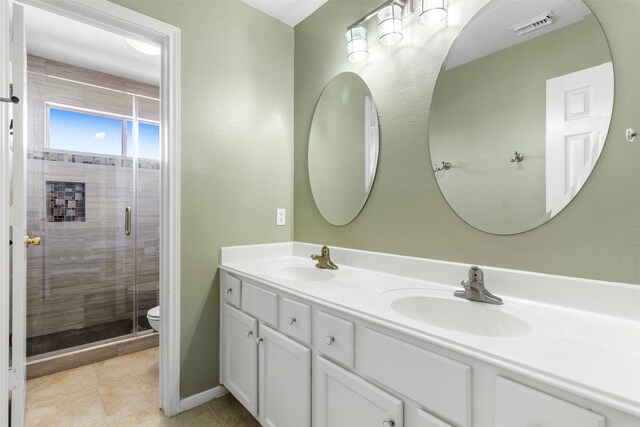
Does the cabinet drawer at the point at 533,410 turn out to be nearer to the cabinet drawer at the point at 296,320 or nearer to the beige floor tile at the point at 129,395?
the cabinet drawer at the point at 296,320

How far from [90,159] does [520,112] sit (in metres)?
3.07

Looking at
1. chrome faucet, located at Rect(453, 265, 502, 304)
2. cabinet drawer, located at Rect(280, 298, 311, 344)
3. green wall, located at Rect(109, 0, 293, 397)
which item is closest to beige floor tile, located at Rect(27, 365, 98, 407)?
green wall, located at Rect(109, 0, 293, 397)

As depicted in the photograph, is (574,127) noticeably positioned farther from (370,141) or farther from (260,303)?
(260,303)

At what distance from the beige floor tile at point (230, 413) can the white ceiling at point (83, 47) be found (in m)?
2.56

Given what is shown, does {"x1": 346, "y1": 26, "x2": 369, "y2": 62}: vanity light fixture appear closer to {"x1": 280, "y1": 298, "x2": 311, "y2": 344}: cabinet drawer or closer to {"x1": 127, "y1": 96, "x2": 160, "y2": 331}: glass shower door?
{"x1": 280, "y1": 298, "x2": 311, "y2": 344}: cabinet drawer

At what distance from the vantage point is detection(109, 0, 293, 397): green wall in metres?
1.75

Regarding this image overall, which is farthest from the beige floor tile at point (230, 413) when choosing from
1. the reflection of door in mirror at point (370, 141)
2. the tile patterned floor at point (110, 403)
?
the reflection of door in mirror at point (370, 141)

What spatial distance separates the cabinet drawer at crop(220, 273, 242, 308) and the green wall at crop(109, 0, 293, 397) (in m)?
0.08

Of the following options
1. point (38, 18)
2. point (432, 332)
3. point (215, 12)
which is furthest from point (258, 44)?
point (432, 332)

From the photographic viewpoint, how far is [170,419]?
168 cm

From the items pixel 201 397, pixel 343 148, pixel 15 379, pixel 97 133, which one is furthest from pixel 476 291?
pixel 97 133

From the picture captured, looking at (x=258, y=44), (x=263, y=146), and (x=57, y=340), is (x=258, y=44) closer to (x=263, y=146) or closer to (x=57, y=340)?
(x=263, y=146)

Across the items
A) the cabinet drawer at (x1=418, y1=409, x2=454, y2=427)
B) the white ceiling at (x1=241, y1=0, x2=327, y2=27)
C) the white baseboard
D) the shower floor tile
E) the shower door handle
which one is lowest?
the white baseboard

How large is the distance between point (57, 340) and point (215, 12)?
2646 mm
